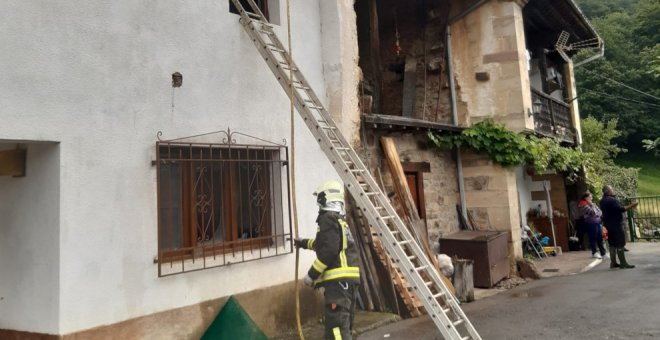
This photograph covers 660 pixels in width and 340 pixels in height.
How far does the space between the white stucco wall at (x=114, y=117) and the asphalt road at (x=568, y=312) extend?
254 cm

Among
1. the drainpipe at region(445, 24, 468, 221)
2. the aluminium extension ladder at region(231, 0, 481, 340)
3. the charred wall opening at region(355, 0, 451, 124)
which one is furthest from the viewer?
the charred wall opening at region(355, 0, 451, 124)

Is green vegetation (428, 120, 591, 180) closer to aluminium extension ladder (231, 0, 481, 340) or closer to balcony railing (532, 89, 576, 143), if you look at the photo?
balcony railing (532, 89, 576, 143)

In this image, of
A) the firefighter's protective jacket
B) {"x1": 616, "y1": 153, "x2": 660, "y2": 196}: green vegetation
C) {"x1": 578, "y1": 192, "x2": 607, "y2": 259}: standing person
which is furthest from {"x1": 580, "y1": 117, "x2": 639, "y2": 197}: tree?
the firefighter's protective jacket

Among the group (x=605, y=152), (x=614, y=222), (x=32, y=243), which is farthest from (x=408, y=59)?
(x=605, y=152)

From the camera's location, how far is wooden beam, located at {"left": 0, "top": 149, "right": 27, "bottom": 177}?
3.75 meters

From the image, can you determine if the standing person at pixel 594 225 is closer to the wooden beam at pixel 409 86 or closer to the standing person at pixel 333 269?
the wooden beam at pixel 409 86

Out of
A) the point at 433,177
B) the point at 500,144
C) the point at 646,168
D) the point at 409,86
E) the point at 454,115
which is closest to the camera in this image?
the point at 433,177

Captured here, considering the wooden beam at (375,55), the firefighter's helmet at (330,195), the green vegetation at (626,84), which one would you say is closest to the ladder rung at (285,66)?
the firefighter's helmet at (330,195)

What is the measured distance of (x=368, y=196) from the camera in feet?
16.7

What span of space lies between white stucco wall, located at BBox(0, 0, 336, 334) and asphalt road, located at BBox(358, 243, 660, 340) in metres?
2.54

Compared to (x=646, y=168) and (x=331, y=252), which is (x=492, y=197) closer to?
(x=331, y=252)

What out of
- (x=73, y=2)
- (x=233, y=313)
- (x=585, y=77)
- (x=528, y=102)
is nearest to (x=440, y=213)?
(x=528, y=102)

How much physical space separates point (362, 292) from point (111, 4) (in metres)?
4.56

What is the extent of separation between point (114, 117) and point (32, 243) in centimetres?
126
